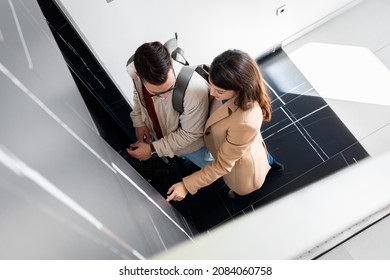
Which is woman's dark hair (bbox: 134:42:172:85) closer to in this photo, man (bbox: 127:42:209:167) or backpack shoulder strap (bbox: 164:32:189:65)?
man (bbox: 127:42:209:167)

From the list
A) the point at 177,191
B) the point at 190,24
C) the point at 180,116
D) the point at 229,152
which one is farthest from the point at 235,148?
the point at 190,24

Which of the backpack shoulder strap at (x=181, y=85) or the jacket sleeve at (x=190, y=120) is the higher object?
the backpack shoulder strap at (x=181, y=85)

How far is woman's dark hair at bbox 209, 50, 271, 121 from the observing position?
60.4 inches

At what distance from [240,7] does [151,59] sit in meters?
1.60

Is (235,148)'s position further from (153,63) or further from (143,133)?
(143,133)

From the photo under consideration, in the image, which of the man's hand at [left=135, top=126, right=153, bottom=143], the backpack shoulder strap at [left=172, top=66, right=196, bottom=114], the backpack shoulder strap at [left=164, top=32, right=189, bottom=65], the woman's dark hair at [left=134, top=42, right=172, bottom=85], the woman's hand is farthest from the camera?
the man's hand at [left=135, top=126, right=153, bottom=143]

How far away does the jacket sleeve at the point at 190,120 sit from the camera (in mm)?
1685

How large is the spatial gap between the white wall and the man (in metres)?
0.50

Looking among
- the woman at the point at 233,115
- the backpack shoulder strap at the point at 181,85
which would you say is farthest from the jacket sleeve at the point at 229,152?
the backpack shoulder strap at the point at 181,85

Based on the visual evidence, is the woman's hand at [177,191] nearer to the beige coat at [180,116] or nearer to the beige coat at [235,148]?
the beige coat at [235,148]

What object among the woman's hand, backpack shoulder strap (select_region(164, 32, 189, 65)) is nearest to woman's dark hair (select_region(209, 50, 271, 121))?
backpack shoulder strap (select_region(164, 32, 189, 65))

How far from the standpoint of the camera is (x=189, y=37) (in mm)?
2695

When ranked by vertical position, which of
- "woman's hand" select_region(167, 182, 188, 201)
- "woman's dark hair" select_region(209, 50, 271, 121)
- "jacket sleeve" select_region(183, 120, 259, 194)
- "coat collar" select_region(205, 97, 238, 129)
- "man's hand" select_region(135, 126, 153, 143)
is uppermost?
"woman's dark hair" select_region(209, 50, 271, 121)

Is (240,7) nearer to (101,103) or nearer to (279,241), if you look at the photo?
(101,103)
